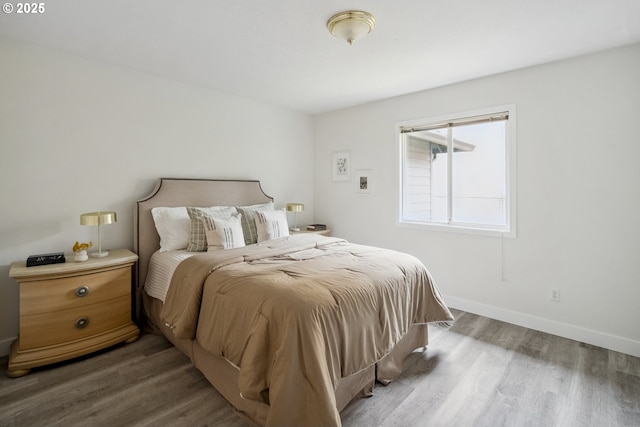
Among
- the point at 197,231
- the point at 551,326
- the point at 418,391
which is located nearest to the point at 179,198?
the point at 197,231

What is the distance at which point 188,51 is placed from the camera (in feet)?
8.73

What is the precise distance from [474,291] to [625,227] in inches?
54.7

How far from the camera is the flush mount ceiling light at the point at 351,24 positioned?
6.84ft

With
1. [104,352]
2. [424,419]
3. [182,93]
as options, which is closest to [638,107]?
[424,419]

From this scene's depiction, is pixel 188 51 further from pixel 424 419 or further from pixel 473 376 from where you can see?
pixel 473 376

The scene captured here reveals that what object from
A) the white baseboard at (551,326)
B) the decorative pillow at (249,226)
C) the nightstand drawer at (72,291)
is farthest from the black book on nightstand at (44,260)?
the white baseboard at (551,326)

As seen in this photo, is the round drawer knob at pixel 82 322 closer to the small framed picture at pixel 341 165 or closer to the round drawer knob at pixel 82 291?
the round drawer knob at pixel 82 291

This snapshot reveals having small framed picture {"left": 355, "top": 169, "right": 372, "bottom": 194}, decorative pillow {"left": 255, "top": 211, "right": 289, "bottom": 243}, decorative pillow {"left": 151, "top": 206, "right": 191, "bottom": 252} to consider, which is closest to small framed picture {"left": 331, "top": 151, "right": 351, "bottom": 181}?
small framed picture {"left": 355, "top": 169, "right": 372, "bottom": 194}

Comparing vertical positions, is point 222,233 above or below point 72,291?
above

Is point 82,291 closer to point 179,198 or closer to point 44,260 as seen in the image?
point 44,260

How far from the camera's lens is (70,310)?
7.81ft

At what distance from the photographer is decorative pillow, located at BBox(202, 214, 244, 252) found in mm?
2877

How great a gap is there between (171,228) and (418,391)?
8.26 feet

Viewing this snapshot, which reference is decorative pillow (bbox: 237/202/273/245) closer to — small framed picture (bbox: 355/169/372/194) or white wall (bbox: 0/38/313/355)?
white wall (bbox: 0/38/313/355)
